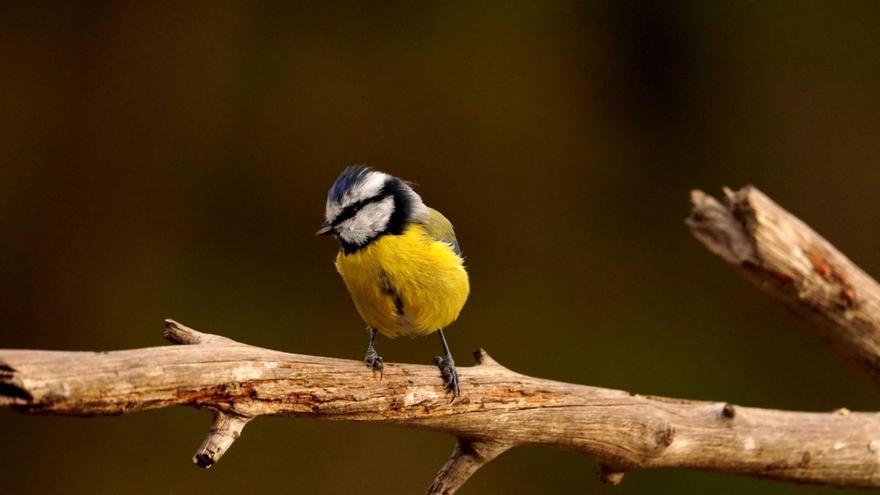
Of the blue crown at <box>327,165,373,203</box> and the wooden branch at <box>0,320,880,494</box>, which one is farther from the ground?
the blue crown at <box>327,165,373,203</box>

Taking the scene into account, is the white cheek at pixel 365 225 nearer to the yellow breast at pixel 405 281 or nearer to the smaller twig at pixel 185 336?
the yellow breast at pixel 405 281

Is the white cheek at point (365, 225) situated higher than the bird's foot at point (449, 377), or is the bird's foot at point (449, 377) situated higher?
the white cheek at point (365, 225)

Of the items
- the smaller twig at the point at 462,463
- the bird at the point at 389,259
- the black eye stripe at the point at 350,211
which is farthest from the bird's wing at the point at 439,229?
the smaller twig at the point at 462,463

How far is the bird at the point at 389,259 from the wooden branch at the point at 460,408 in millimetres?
123

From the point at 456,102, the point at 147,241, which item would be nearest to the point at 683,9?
the point at 456,102

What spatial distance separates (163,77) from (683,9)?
72.2 inches

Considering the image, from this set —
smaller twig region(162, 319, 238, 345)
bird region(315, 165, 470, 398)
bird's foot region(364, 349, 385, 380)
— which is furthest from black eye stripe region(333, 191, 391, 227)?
smaller twig region(162, 319, 238, 345)

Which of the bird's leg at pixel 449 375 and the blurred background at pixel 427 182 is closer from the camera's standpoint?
the bird's leg at pixel 449 375

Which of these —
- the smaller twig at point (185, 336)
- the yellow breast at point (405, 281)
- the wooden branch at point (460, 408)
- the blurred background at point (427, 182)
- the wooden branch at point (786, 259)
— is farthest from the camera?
the blurred background at point (427, 182)

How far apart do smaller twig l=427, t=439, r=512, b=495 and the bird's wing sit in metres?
0.41

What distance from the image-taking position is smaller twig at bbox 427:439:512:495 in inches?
67.9

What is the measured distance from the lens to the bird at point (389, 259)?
181 centimetres

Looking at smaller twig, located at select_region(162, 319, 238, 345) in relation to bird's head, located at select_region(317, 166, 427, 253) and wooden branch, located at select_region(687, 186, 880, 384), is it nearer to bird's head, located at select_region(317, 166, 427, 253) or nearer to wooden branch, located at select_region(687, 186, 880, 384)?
bird's head, located at select_region(317, 166, 427, 253)

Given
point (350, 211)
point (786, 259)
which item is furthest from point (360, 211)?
point (786, 259)
